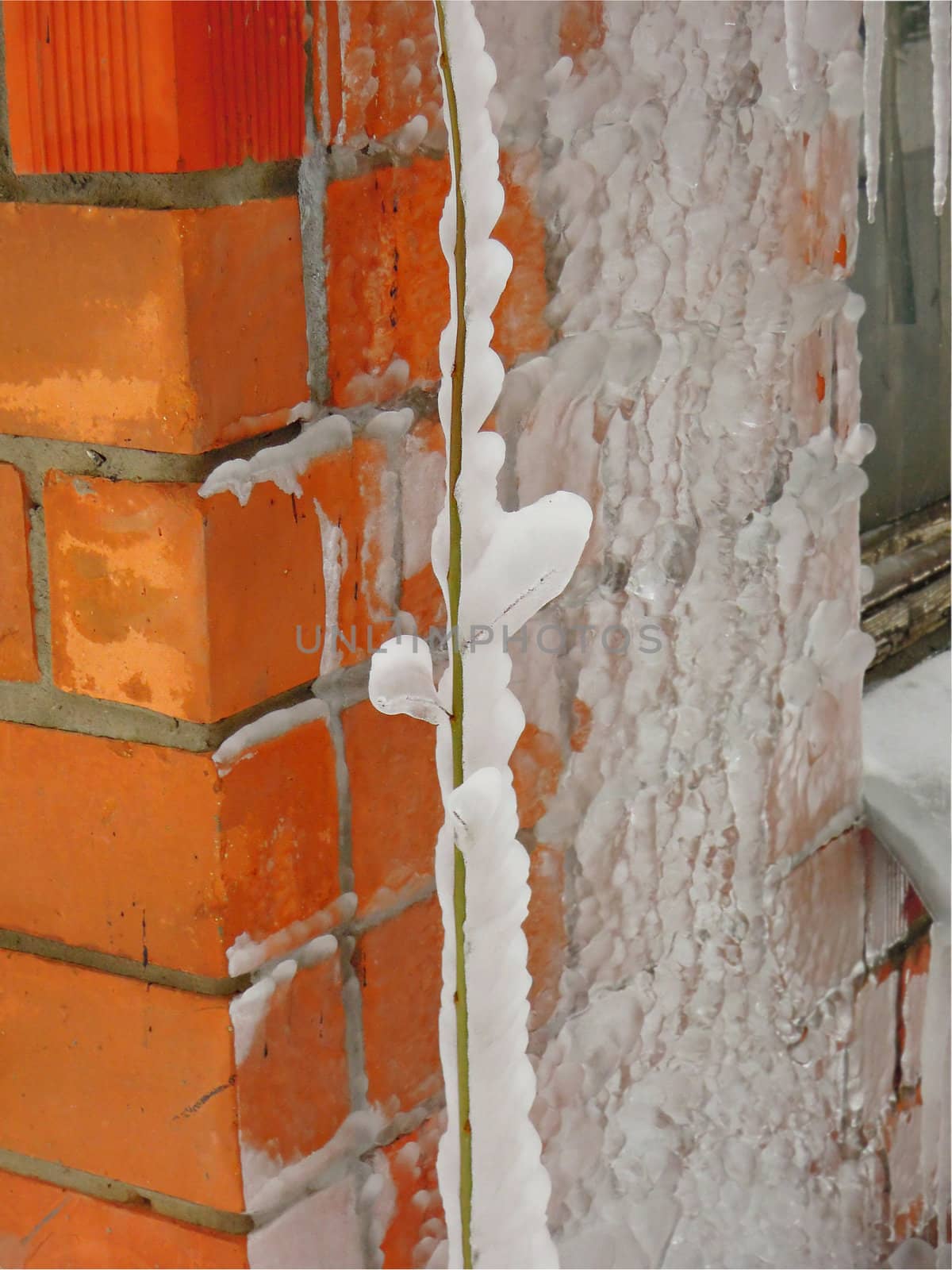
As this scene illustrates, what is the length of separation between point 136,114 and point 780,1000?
2.38ft

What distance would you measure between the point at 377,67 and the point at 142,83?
13 cm

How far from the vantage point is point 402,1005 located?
0.76 metres

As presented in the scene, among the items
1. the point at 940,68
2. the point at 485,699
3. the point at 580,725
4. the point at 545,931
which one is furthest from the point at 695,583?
the point at 485,699

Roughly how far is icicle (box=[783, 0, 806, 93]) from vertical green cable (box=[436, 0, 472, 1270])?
625mm

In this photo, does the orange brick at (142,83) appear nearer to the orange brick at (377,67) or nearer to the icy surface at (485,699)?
the orange brick at (377,67)

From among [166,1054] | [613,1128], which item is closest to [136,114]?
[166,1054]

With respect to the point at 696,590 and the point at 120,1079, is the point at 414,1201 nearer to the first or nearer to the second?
the point at 120,1079

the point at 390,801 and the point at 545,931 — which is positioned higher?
the point at 390,801

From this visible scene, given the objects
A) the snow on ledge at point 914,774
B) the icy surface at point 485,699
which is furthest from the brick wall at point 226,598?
the snow on ledge at point 914,774

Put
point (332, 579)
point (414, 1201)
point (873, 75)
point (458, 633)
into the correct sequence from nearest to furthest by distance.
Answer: point (458, 633), point (332, 579), point (414, 1201), point (873, 75)

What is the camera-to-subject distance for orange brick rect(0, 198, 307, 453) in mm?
582

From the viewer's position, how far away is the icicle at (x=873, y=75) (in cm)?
89

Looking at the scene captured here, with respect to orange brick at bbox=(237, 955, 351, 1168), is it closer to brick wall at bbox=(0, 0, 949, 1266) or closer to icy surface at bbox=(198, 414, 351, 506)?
brick wall at bbox=(0, 0, 949, 1266)

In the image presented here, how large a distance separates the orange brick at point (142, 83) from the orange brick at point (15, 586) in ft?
0.43
